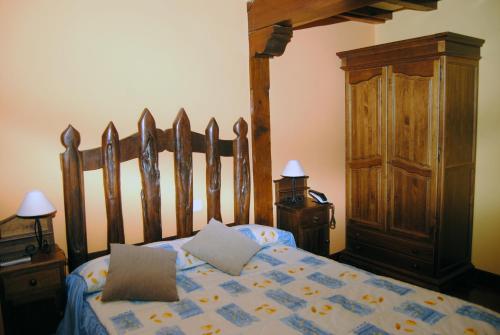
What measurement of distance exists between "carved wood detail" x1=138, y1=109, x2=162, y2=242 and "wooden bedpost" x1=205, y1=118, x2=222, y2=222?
38cm

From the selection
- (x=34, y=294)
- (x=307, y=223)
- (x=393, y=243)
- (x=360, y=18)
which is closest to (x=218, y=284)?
(x=34, y=294)

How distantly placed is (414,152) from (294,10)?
4.93ft

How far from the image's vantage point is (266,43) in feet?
9.59

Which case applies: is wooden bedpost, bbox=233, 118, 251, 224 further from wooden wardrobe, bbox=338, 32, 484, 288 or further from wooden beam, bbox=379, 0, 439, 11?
wooden beam, bbox=379, 0, 439, 11

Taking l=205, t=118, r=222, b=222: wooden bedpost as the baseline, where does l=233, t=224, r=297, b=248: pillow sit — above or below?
below

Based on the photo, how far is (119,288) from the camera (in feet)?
6.59

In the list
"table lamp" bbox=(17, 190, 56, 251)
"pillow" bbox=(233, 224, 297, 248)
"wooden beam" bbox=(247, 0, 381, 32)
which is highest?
"wooden beam" bbox=(247, 0, 381, 32)

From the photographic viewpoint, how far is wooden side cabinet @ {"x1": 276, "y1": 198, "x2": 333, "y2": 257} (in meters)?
Answer: 3.16

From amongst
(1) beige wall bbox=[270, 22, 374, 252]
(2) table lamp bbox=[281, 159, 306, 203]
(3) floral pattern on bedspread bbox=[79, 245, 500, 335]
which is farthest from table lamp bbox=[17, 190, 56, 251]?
(1) beige wall bbox=[270, 22, 374, 252]

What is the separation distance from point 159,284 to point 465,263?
2647 millimetres

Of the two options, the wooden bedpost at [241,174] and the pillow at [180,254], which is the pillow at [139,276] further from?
the wooden bedpost at [241,174]

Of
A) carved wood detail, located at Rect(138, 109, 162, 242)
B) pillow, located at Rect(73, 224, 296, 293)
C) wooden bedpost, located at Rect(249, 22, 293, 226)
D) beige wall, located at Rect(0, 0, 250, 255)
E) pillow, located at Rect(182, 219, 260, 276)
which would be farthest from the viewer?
wooden bedpost, located at Rect(249, 22, 293, 226)

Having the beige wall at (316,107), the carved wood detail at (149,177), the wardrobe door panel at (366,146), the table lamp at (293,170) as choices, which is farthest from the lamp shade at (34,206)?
the wardrobe door panel at (366,146)

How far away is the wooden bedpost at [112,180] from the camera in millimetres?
2473
